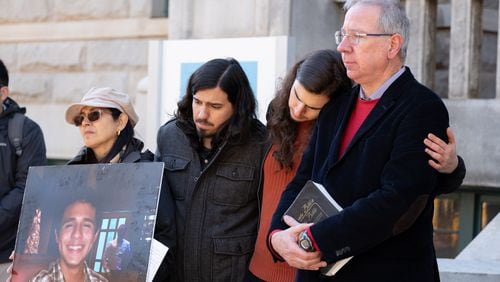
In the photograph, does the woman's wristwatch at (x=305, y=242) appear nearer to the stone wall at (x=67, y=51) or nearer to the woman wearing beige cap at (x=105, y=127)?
the woman wearing beige cap at (x=105, y=127)

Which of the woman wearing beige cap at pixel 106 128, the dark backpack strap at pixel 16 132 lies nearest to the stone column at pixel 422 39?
the dark backpack strap at pixel 16 132

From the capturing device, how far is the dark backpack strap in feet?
18.4

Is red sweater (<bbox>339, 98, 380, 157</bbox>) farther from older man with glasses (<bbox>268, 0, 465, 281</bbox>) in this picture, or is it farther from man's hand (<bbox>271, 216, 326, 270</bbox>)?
man's hand (<bbox>271, 216, 326, 270</bbox>)

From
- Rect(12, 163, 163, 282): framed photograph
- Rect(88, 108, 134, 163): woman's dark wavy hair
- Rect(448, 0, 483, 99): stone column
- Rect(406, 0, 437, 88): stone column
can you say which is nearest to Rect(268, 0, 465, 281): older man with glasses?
Rect(12, 163, 163, 282): framed photograph

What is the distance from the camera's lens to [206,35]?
7.78 m

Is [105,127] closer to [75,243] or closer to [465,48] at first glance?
[75,243]

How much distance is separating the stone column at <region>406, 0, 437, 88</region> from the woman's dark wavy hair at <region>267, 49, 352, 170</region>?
9.55ft

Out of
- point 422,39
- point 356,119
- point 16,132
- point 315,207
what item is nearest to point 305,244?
point 315,207

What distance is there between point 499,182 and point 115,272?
344 centimetres

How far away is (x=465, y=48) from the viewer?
6938 mm

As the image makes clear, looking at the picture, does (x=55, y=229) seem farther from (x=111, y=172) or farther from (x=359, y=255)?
(x=359, y=255)

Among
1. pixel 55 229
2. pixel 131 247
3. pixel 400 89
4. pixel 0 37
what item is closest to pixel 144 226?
pixel 131 247

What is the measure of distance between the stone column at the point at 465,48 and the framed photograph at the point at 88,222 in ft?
11.0

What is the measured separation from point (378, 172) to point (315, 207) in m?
0.24
